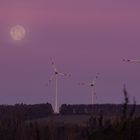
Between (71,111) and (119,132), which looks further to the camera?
(71,111)

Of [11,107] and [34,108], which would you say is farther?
[34,108]

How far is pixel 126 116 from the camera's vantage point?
1834 centimetres

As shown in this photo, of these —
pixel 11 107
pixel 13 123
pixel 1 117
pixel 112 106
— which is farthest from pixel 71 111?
pixel 13 123

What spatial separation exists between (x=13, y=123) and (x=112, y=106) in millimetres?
51357

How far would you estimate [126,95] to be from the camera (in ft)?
58.0

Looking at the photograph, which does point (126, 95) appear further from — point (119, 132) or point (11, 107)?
point (11, 107)

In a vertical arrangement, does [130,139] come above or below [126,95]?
below

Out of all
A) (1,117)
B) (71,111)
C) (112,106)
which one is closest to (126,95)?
(1,117)

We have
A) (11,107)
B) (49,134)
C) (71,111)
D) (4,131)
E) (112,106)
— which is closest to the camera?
(49,134)

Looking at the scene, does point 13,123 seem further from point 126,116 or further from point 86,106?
point 126,116

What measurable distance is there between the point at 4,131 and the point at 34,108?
257ft

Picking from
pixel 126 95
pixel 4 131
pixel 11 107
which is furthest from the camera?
pixel 11 107

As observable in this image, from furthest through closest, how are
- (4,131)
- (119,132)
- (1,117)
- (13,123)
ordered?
1. (1,117)
2. (13,123)
3. (4,131)
4. (119,132)

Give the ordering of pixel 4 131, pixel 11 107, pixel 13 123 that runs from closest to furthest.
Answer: pixel 4 131
pixel 13 123
pixel 11 107
